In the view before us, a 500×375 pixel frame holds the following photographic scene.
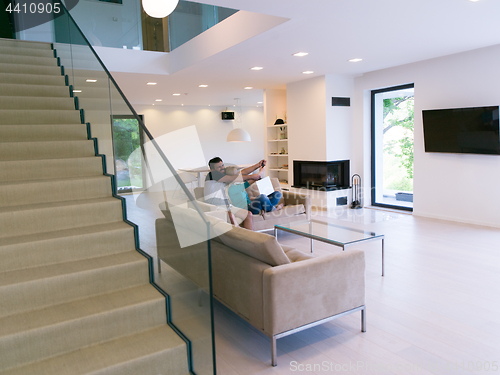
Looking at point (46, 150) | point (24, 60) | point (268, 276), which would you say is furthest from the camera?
point (24, 60)

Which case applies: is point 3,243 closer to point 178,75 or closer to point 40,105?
point 40,105

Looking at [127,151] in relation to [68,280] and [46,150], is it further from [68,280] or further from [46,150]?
[68,280]

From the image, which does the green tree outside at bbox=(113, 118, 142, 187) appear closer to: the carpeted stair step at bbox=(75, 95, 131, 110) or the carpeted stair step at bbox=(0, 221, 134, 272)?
the carpeted stair step at bbox=(75, 95, 131, 110)

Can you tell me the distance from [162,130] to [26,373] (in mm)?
10953

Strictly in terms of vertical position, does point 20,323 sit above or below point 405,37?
below

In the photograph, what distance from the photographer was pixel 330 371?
2.45 meters

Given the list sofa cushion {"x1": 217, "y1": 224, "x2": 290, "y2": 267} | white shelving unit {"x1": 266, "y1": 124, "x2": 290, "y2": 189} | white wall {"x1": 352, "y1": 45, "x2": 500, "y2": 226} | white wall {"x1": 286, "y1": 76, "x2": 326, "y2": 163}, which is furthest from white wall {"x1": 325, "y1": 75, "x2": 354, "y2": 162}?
sofa cushion {"x1": 217, "y1": 224, "x2": 290, "y2": 267}

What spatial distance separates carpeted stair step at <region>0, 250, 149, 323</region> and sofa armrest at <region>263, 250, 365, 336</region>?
98 cm

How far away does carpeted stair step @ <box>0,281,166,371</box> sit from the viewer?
2.14 m

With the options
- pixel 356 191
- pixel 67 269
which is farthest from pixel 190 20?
pixel 67 269

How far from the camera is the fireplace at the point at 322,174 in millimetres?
7918

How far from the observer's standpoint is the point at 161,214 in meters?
2.62

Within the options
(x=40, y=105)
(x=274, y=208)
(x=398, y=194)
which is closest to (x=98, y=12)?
(x=40, y=105)

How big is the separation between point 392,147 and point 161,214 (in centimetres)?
638
